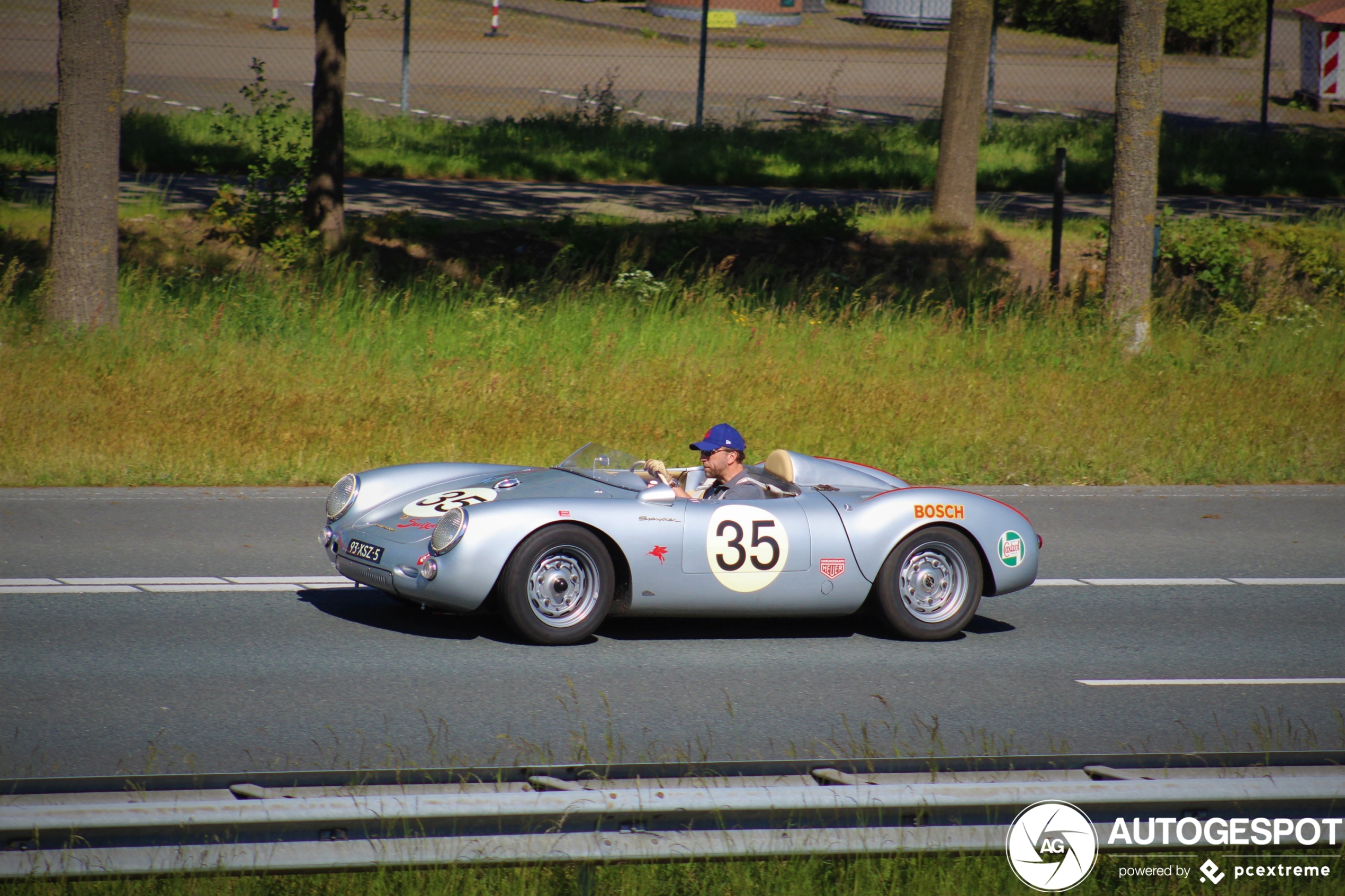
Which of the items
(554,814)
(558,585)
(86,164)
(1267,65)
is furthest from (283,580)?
(1267,65)

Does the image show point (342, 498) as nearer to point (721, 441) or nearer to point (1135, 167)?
point (721, 441)

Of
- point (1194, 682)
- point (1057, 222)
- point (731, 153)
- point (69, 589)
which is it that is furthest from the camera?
point (731, 153)

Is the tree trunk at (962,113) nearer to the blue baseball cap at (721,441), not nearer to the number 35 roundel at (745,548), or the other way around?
the blue baseball cap at (721,441)

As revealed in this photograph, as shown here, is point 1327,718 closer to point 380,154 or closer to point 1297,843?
point 1297,843

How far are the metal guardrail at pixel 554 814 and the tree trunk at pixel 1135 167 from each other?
12.0 metres

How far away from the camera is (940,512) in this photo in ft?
23.5

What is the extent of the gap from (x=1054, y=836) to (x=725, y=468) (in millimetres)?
3685

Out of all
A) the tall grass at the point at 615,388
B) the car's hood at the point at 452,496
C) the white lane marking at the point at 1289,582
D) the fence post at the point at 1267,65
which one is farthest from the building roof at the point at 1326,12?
the car's hood at the point at 452,496

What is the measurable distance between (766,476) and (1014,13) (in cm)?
4094

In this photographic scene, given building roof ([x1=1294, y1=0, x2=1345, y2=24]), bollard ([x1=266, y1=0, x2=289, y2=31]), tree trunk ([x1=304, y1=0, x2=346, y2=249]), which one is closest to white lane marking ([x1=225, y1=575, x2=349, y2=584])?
tree trunk ([x1=304, y1=0, x2=346, y2=249])

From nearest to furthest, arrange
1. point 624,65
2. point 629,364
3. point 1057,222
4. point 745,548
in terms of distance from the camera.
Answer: point 745,548
point 629,364
point 1057,222
point 624,65

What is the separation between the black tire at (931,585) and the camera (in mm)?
7117

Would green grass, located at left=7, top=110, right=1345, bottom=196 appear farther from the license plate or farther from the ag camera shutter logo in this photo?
the ag camera shutter logo

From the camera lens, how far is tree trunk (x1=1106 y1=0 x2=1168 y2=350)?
1481 centimetres
